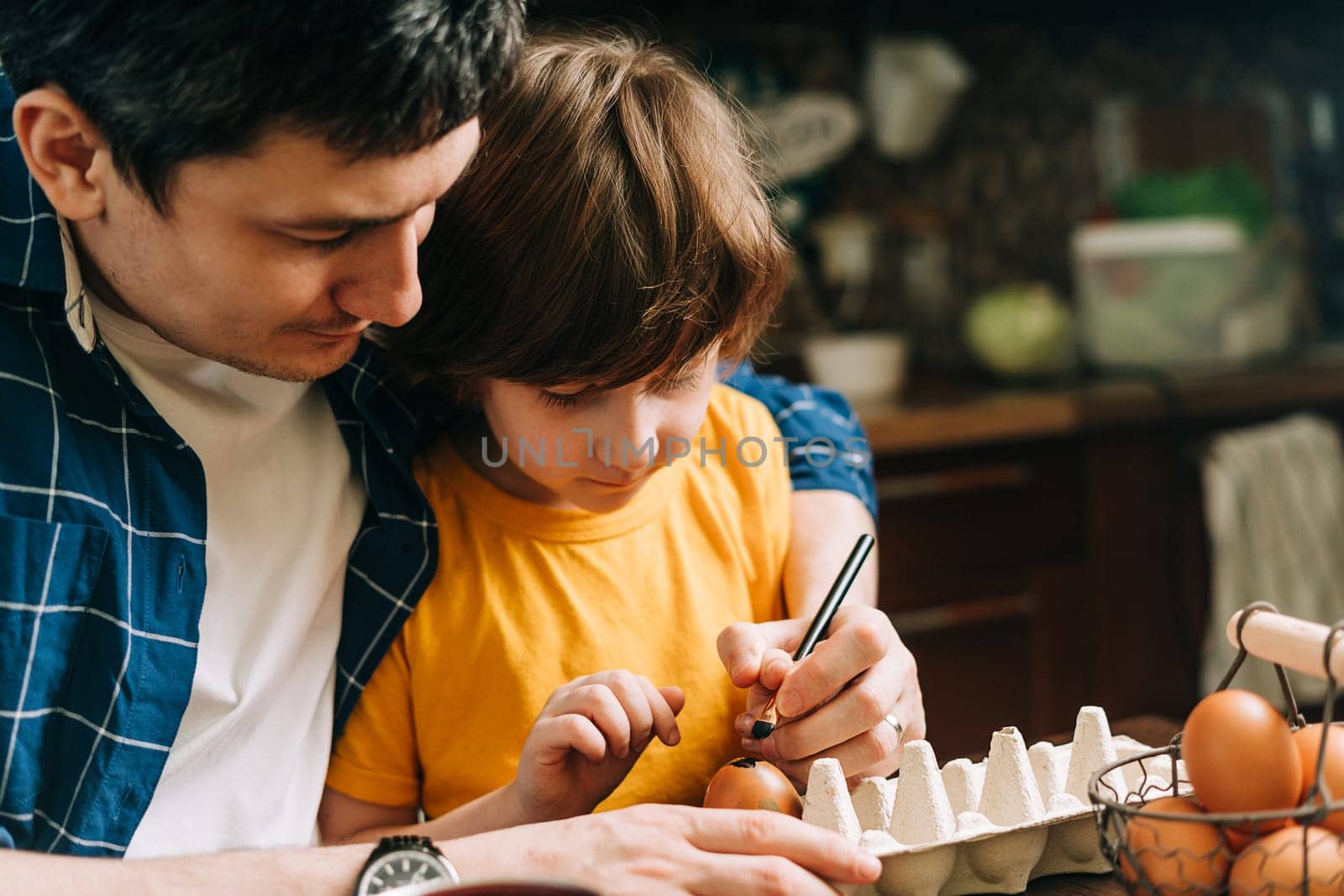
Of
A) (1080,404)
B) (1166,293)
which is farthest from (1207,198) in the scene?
(1080,404)

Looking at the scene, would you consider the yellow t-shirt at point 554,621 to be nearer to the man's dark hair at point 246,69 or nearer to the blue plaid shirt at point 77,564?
the blue plaid shirt at point 77,564

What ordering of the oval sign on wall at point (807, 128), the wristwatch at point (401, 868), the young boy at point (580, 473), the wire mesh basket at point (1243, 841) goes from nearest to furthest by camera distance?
the wire mesh basket at point (1243, 841) → the wristwatch at point (401, 868) → the young boy at point (580, 473) → the oval sign on wall at point (807, 128)

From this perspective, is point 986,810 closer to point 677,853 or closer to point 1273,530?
point 677,853

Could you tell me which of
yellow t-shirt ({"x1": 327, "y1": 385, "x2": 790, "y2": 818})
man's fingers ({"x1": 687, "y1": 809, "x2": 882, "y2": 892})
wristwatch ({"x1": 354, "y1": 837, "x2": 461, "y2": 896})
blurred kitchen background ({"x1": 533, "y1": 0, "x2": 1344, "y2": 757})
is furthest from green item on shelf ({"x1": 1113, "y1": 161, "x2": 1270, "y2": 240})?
wristwatch ({"x1": 354, "y1": 837, "x2": 461, "y2": 896})

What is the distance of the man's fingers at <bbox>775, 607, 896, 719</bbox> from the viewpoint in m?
0.86

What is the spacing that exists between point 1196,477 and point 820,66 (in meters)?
1.12

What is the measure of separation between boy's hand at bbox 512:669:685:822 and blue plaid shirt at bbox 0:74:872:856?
0.26 meters

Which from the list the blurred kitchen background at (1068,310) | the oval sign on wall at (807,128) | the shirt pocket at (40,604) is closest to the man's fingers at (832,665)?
the shirt pocket at (40,604)

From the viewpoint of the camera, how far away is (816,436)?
1257 mm

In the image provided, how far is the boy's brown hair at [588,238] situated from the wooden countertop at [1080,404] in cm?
111

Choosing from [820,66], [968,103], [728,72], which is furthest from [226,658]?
[968,103]

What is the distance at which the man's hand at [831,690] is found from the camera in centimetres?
87

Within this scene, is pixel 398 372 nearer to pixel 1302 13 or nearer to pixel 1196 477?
pixel 1196 477

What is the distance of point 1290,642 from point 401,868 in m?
0.50
